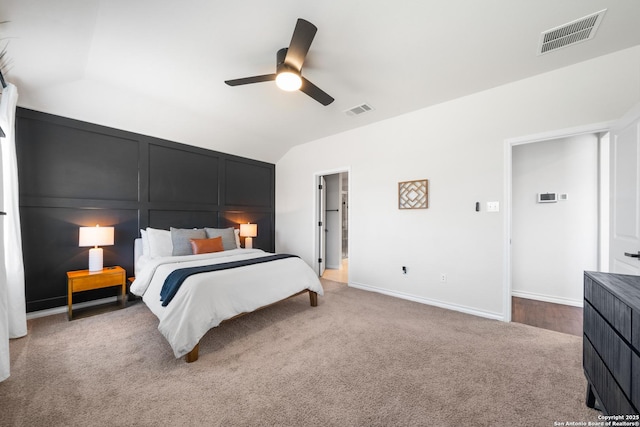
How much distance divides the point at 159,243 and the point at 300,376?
277 cm

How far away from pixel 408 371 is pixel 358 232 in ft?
8.17

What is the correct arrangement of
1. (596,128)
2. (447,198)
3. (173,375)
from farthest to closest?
(447,198), (596,128), (173,375)

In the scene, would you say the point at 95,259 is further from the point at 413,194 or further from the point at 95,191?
the point at 413,194

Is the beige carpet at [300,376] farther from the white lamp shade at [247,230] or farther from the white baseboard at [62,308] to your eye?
the white lamp shade at [247,230]

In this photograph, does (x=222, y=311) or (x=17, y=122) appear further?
(x=17, y=122)

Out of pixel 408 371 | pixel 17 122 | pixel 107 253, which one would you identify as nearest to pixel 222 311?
pixel 408 371

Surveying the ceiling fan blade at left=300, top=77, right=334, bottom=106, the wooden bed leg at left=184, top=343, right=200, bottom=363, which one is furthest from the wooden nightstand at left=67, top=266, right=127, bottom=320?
the ceiling fan blade at left=300, top=77, right=334, bottom=106

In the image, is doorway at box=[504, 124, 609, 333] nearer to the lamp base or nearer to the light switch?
the light switch

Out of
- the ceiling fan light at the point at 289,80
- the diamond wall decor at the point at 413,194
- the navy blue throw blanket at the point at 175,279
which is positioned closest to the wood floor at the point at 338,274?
the diamond wall decor at the point at 413,194

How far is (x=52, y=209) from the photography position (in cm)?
305

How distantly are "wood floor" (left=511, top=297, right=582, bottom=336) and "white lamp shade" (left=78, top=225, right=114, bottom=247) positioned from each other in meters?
5.07

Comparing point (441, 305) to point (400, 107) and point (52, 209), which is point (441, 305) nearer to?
point (400, 107)

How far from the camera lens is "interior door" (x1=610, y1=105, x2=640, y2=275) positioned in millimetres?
1860

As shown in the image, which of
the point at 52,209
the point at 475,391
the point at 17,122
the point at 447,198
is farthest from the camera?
the point at 447,198
